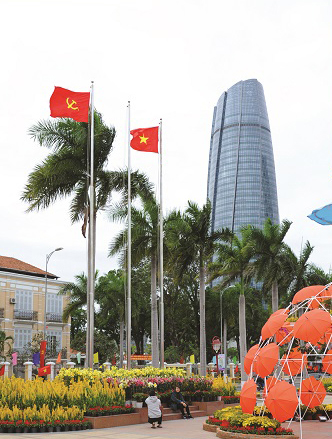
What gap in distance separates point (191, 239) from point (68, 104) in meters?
15.7

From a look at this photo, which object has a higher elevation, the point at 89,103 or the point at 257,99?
the point at 257,99

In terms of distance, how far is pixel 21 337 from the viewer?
48.8m

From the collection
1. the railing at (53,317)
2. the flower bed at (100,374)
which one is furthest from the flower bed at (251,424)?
the railing at (53,317)

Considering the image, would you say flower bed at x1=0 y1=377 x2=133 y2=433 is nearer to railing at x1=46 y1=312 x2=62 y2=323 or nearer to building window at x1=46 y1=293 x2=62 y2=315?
railing at x1=46 y1=312 x2=62 y2=323

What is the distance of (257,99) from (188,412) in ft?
495

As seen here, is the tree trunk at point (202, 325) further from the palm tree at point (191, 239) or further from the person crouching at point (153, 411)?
the person crouching at point (153, 411)

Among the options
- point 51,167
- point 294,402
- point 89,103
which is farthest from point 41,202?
point 294,402

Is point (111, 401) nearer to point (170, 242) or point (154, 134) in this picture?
point (154, 134)

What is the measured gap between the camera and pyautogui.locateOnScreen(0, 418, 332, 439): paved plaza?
49.4 feet

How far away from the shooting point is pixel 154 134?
26.2m

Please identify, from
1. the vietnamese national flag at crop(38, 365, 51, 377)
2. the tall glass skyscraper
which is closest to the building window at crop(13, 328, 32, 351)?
the vietnamese national flag at crop(38, 365, 51, 377)

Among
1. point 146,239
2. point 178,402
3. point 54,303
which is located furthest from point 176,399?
point 54,303

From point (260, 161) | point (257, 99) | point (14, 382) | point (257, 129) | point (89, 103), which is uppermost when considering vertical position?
point (257, 99)

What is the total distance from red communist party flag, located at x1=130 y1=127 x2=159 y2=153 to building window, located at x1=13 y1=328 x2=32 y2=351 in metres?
27.8
